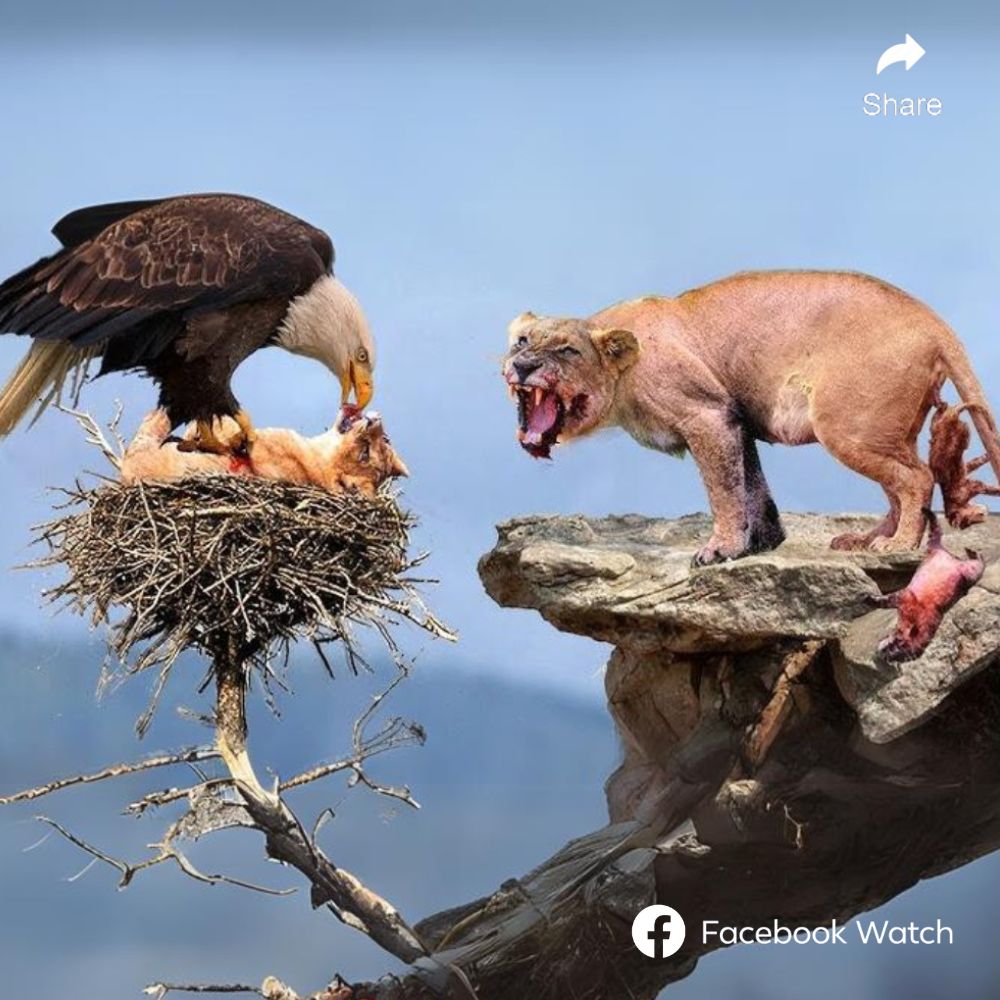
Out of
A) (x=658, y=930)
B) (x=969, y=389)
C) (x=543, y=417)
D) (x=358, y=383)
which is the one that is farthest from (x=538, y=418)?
(x=658, y=930)

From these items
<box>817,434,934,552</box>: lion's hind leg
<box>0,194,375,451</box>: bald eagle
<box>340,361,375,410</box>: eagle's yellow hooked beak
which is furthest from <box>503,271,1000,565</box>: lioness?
<box>0,194,375,451</box>: bald eagle

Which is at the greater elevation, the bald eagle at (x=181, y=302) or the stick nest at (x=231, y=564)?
the bald eagle at (x=181, y=302)

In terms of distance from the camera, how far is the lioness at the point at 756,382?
3.33m

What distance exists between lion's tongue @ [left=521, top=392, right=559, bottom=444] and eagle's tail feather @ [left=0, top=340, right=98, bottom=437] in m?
0.77

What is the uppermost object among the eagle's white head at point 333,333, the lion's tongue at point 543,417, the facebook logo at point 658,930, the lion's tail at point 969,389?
the eagle's white head at point 333,333

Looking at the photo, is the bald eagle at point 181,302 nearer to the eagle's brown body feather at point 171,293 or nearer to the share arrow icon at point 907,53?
the eagle's brown body feather at point 171,293

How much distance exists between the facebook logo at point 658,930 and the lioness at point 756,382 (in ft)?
2.16

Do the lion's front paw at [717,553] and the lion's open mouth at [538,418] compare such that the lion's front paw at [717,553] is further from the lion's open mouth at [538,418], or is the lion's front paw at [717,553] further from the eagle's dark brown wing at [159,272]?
the eagle's dark brown wing at [159,272]

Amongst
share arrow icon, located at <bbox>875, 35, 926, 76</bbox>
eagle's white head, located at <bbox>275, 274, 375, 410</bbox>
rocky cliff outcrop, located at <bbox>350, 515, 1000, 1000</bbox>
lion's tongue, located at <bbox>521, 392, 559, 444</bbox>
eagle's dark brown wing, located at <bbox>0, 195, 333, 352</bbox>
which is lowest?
rocky cliff outcrop, located at <bbox>350, 515, 1000, 1000</bbox>

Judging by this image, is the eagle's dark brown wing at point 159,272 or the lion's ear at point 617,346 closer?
the eagle's dark brown wing at point 159,272

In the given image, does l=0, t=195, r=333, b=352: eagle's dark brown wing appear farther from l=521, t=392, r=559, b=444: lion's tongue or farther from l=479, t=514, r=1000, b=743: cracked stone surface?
l=479, t=514, r=1000, b=743: cracked stone surface

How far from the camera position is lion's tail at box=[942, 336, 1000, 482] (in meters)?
3.37

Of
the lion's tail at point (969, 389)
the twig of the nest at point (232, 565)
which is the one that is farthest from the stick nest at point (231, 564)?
the lion's tail at point (969, 389)

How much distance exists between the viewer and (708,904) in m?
3.53
